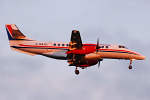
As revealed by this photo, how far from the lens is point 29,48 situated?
51781 millimetres

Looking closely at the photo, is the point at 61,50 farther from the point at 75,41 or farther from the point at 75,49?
the point at 75,41

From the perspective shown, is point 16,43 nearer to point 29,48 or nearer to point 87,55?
point 29,48

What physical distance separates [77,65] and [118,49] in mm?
6870

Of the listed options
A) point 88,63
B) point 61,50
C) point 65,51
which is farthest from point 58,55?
point 88,63

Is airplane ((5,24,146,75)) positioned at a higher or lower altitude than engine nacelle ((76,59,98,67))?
higher

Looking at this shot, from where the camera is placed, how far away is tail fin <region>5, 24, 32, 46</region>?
5269 cm

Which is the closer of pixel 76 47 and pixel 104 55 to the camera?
pixel 76 47

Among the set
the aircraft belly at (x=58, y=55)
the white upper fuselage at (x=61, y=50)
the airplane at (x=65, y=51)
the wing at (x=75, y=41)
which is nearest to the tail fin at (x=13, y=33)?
the airplane at (x=65, y=51)

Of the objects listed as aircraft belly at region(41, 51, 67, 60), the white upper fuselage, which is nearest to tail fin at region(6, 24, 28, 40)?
the white upper fuselage

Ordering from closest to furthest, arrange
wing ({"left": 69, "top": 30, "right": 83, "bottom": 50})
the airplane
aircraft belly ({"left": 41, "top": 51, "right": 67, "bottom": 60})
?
1. wing ({"left": 69, "top": 30, "right": 83, "bottom": 50})
2. the airplane
3. aircraft belly ({"left": 41, "top": 51, "right": 67, "bottom": 60})

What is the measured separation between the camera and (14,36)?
5281cm

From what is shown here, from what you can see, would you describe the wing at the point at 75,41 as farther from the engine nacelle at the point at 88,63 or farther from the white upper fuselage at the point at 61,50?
the engine nacelle at the point at 88,63

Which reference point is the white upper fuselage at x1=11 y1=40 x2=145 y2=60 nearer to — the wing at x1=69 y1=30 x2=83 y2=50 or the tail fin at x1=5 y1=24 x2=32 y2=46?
the tail fin at x1=5 y1=24 x2=32 y2=46

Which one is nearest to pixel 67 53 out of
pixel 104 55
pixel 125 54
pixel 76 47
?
pixel 76 47
